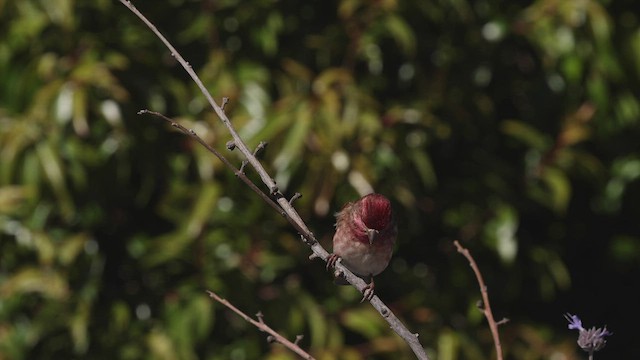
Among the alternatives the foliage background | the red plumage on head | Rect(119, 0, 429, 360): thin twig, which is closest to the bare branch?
Rect(119, 0, 429, 360): thin twig

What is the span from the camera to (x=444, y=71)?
417 cm

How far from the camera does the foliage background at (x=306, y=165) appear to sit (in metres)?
3.76

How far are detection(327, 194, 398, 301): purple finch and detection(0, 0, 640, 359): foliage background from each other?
1.01 m

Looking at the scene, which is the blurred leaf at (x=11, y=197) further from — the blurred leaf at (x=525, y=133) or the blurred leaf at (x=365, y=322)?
the blurred leaf at (x=525, y=133)

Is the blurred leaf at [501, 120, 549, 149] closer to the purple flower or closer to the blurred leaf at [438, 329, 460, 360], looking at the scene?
the blurred leaf at [438, 329, 460, 360]

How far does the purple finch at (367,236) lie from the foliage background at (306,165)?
101 centimetres

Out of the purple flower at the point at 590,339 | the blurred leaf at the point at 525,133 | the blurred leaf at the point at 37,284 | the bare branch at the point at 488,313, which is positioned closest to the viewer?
the purple flower at the point at 590,339

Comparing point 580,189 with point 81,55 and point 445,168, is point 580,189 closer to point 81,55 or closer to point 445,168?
point 445,168

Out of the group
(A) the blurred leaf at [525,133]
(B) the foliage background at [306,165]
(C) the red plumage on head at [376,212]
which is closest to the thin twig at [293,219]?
(C) the red plumage on head at [376,212]

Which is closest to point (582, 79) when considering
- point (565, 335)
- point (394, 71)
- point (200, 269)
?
point (394, 71)

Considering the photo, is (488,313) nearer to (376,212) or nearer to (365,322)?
(376,212)

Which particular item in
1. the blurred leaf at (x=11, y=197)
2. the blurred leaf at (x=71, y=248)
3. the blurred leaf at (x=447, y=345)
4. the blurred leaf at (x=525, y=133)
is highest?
the blurred leaf at (x=11, y=197)

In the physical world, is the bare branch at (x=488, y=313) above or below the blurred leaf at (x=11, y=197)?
above

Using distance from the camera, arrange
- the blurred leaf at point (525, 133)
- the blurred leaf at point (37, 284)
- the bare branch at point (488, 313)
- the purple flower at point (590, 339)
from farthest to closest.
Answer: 1. the blurred leaf at point (525, 133)
2. the blurred leaf at point (37, 284)
3. the bare branch at point (488, 313)
4. the purple flower at point (590, 339)
